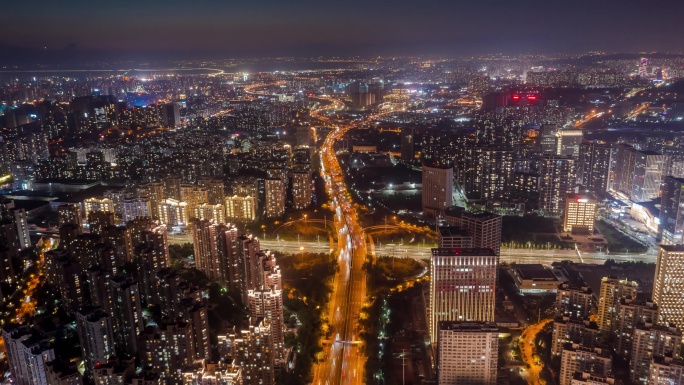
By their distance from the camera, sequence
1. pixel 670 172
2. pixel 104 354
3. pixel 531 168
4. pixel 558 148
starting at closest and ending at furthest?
pixel 104 354 → pixel 670 172 → pixel 531 168 → pixel 558 148

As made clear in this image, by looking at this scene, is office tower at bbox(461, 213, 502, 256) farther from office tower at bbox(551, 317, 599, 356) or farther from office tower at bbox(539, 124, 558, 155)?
office tower at bbox(539, 124, 558, 155)

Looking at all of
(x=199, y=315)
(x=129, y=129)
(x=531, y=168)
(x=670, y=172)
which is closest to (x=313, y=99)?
(x=129, y=129)

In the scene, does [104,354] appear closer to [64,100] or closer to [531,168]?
[531,168]

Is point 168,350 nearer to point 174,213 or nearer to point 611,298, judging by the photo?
point 611,298

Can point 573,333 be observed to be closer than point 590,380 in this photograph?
No

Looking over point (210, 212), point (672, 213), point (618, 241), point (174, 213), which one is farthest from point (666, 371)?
point (174, 213)

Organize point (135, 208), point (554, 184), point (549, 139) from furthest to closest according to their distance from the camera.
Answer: point (549, 139) → point (554, 184) → point (135, 208)

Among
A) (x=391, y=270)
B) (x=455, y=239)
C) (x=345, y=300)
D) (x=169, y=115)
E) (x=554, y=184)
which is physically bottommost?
(x=345, y=300)
